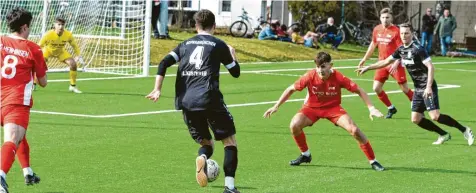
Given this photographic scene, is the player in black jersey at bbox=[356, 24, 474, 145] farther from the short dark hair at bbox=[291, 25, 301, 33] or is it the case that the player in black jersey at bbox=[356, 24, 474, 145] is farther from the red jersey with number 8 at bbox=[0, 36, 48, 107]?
the short dark hair at bbox=[291, 25, 301, 33]

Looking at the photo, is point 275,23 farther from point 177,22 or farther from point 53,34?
point 53,34

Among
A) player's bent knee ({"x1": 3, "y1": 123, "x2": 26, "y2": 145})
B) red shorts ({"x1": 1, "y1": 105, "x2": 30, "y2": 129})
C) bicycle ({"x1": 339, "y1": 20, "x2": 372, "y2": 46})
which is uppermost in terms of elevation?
red shorts ({"x1": 1, "y1": 105, "x2": 30, "y2": 129})

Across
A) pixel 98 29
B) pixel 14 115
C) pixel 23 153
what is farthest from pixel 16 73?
pixel 98 29

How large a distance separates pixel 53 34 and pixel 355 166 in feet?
34.7

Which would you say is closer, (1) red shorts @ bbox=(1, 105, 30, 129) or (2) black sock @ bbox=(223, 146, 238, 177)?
(1) red shorts @ bbox=(1, 105, 30, 129)

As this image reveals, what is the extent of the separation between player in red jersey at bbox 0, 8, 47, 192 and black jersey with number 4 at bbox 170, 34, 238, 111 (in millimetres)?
1474

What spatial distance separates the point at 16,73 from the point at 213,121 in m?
2.03

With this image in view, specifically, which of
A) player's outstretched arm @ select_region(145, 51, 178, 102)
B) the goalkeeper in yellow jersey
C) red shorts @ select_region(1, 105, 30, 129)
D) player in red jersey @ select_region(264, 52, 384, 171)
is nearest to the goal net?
the goalkeeper in yellow jersey

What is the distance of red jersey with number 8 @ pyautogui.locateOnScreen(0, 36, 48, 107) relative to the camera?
9.49m

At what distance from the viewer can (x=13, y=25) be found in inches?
372

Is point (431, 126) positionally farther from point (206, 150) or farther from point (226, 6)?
point (226, 6)

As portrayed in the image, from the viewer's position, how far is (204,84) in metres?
9.59

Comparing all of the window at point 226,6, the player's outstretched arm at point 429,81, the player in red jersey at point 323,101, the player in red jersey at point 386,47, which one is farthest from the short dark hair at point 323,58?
the window at point 226,6

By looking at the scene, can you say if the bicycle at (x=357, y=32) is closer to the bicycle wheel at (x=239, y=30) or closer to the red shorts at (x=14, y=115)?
the bicycle wheel at (x=239, y=30)
